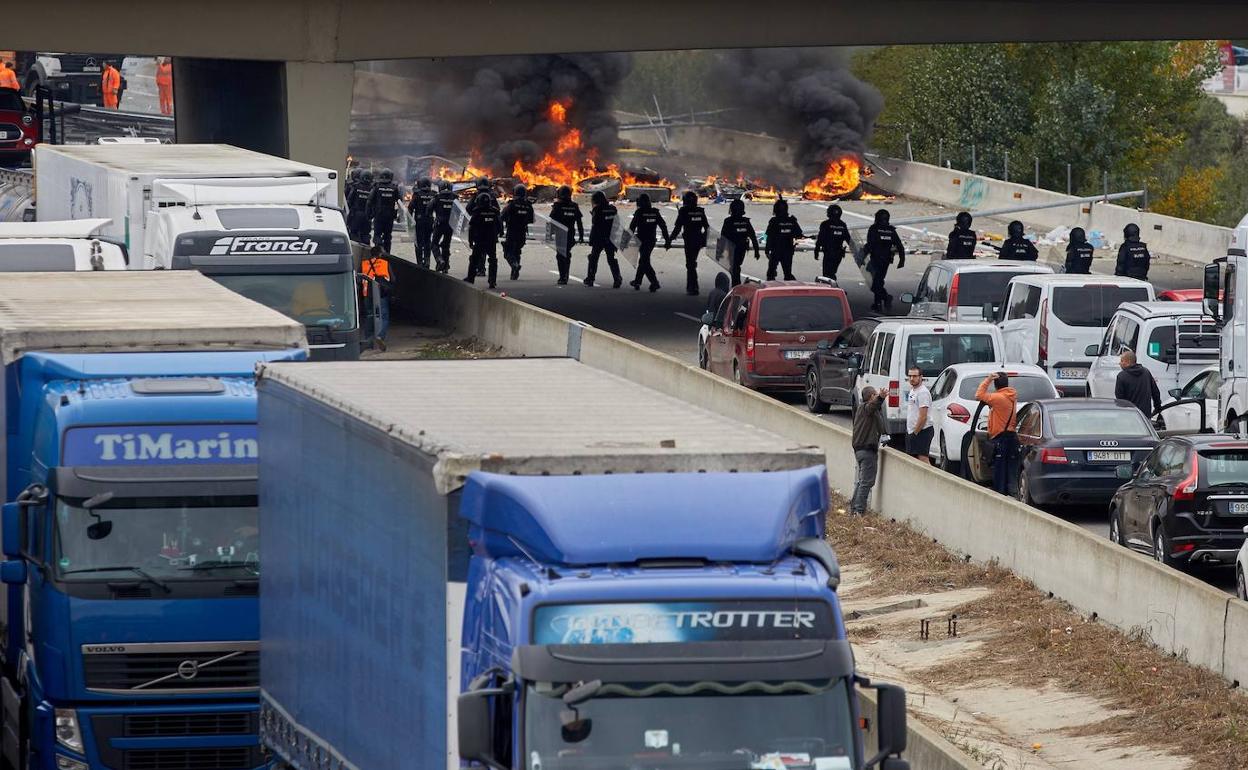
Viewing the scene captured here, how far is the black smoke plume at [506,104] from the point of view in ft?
211

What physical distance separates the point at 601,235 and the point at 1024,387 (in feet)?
63.4

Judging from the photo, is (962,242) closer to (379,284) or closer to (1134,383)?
(1134,383)

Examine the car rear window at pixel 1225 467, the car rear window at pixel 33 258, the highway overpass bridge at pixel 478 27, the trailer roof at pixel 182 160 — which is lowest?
the car rear window at pixel 1225 467

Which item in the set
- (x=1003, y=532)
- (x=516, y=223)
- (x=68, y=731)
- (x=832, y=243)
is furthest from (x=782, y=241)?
(x=68, y=731)

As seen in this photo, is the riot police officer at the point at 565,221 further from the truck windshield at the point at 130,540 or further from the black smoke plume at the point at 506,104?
the truck windshield at the point at 130,540

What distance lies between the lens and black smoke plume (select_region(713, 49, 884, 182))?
63.3 meters

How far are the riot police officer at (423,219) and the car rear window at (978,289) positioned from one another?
52.3 feet

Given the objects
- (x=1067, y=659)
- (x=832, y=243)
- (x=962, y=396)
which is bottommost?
(x=1067, y=659)

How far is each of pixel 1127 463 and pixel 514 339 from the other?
47.8ft

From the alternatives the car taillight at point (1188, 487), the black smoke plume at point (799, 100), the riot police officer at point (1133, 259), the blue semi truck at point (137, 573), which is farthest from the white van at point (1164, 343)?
the black smoke plume at point (799, 100)

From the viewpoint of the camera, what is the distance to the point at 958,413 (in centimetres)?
2577

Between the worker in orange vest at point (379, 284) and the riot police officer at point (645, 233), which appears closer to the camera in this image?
the worker in orange vest at point (379, 284)

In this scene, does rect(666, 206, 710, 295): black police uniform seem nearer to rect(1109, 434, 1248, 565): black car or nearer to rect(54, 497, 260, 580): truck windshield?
rect(1109, 434, 1248, 565): black car

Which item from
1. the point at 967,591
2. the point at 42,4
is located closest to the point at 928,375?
the point at 967,591
